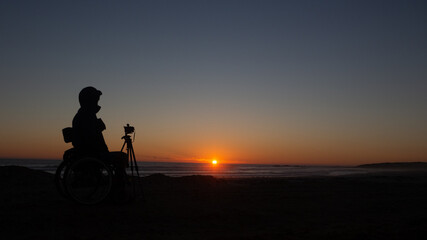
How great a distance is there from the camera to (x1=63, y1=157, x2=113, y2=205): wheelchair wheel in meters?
6.30

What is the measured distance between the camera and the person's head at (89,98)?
23.2 ft

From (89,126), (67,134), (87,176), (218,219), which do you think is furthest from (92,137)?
(218,219)

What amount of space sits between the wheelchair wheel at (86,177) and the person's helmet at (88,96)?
132 centimetres

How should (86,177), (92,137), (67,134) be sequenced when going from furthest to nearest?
(67,134)
(92,137)
(86,177)

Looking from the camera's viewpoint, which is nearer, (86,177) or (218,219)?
(218,219)

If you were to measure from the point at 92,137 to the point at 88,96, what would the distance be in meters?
0.95

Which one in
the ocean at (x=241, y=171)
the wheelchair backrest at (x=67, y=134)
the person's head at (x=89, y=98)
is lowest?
the ocean at (x=241, y=171)

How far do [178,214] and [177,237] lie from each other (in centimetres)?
162

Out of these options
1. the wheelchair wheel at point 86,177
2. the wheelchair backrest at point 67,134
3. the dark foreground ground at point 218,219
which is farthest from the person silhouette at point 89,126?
the dark foreground ground at point 218,219

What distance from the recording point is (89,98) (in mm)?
7105

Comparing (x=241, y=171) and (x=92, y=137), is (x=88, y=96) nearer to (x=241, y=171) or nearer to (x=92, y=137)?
(x=92, y=137)

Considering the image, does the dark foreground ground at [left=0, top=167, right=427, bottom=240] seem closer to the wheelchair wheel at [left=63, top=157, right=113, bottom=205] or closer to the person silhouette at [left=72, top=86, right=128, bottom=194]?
the wheelchair wheel at [left=63, top=157, right=113, bottom=205]

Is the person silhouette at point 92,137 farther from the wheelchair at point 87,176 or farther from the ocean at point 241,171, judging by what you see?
the ocean at point 241,171

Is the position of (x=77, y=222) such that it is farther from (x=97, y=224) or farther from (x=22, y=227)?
(x=22, y=227)
